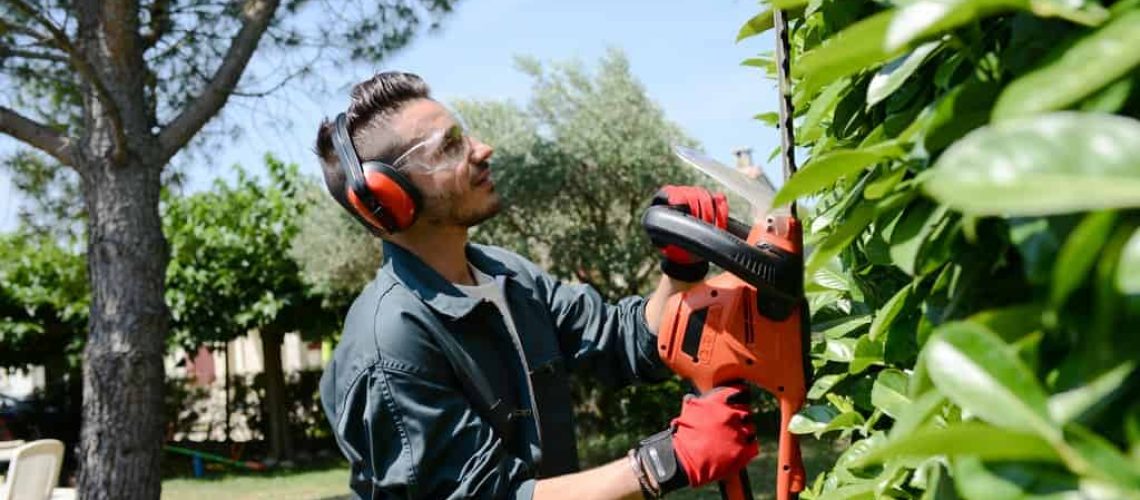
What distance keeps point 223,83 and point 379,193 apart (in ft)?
17.2

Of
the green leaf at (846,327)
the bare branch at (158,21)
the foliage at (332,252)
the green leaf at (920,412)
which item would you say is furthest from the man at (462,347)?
the foliage at (332,252)

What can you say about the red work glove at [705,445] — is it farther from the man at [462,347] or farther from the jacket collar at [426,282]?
the jacket collar at [426,282]

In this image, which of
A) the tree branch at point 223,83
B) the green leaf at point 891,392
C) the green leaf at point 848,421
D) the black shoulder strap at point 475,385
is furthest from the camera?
the tree branch at point 223,83

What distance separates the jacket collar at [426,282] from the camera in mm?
2150

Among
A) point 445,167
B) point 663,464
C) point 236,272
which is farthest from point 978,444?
point 236,272

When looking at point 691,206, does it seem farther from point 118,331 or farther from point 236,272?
point 236,272

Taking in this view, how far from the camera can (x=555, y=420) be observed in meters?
2.40

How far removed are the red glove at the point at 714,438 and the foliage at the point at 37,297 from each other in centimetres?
1381

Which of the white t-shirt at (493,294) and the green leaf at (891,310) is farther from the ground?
the white t-shirt at (493,294)

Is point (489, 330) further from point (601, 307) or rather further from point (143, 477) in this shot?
point (143, 477)

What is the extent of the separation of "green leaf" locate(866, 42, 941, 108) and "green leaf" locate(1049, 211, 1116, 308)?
296mm

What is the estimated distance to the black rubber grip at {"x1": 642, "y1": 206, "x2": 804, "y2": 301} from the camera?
1747 millimetres

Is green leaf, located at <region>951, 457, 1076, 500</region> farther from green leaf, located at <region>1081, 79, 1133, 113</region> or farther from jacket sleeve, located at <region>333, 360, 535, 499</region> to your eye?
jacket sleeve, located at <region>333, 360, 535, 499</region>

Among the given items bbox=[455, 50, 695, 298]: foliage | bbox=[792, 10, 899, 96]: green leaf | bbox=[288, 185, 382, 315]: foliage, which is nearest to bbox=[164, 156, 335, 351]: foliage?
bbox=[288, 185, 382, 315]: foliage
